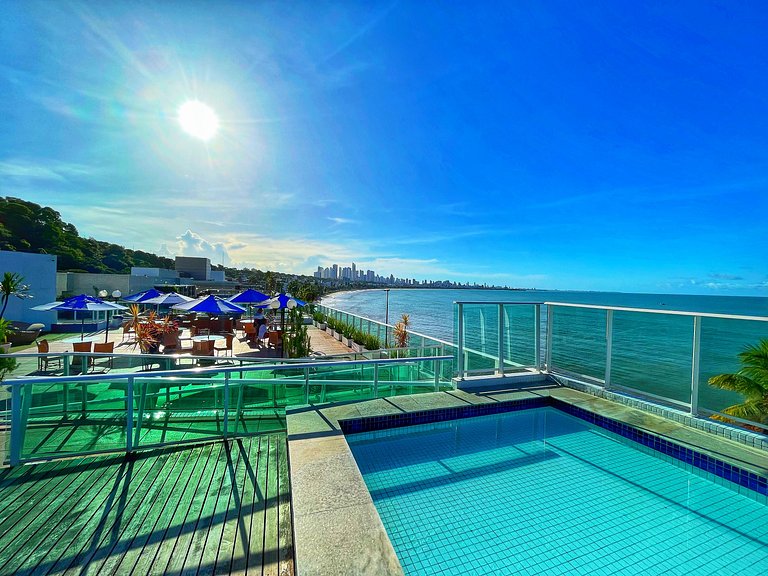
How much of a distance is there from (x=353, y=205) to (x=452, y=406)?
15.4m

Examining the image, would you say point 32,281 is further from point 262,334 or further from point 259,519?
point 259,519

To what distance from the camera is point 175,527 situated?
2.05 meters

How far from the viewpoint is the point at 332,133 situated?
1127cm

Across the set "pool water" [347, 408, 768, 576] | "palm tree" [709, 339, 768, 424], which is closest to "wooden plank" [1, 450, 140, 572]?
"pool water" [347, 408, 768, 576]

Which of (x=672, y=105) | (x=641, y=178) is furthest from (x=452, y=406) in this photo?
(x=641, y=178)

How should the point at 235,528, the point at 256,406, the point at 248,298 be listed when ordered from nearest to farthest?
the point at 235,528 → the point at 256,406 → the point at 248,298

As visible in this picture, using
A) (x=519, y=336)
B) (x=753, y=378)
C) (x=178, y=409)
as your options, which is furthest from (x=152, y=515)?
(x=753, y=378)

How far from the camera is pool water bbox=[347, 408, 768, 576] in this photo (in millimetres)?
2293

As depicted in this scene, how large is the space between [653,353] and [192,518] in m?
5.67

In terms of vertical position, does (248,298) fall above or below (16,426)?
above

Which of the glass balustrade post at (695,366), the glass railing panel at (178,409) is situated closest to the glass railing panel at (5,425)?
the glass railing panel at (178,409)

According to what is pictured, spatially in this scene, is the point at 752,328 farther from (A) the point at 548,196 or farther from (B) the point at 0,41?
(A) the point at 548,196

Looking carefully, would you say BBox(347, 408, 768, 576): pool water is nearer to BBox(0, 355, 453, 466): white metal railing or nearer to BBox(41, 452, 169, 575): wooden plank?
BBox(0, 355, 453, 466): white metal railing

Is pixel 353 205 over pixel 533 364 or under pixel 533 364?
over
